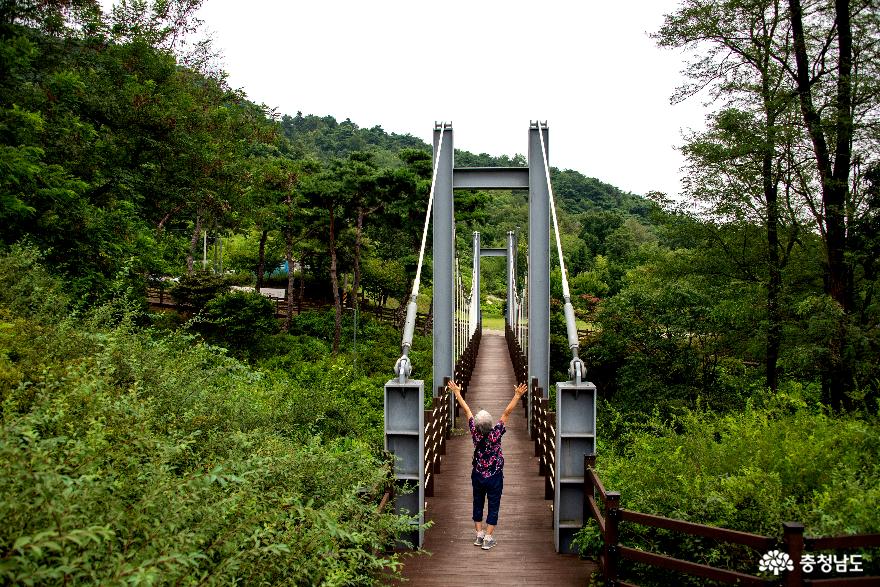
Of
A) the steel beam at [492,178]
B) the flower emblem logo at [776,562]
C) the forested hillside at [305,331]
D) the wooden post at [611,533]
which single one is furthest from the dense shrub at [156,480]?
the steel beam at [492,178]

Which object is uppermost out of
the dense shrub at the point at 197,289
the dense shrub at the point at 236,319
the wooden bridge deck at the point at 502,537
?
the dense shrub at the point at 197,289

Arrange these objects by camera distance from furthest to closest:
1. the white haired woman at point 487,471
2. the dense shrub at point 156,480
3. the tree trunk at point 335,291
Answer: the tree trunk at point 335,291, the white haired woman at point 487,471, the dense shrub at point 156,480

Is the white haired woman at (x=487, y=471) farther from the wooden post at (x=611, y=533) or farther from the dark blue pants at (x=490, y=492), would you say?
the wooden post at (x=611, y=533)

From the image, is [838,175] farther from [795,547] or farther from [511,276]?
[511,276]

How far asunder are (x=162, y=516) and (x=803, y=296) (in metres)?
12.1

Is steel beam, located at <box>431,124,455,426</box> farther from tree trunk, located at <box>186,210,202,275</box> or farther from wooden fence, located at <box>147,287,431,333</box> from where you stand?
wooden fence, located at <box>147,287,431,333</box>

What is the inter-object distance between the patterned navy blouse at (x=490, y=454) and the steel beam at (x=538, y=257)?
5.04 m

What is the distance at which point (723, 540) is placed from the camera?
3.87 meters

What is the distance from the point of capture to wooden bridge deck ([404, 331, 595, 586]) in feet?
16.9

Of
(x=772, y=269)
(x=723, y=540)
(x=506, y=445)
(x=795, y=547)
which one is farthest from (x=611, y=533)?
(x=772, y=269)

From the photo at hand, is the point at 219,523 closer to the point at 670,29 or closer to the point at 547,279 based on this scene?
the point at 547,279

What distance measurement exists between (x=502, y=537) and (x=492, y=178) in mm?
6740

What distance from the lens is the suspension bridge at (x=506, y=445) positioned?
548 centimetres

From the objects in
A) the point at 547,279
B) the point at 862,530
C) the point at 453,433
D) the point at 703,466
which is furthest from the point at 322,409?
the point at 862,530
